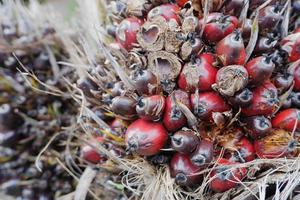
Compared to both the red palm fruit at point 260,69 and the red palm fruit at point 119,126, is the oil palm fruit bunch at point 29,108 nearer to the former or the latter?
the red palm fruit at point 119,126

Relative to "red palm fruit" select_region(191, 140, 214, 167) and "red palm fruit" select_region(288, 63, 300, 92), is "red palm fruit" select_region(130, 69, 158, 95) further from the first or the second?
"red palm fruit" select_region(288, 63, 300, 92)

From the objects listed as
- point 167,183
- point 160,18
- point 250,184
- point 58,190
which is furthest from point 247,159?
point 58,190

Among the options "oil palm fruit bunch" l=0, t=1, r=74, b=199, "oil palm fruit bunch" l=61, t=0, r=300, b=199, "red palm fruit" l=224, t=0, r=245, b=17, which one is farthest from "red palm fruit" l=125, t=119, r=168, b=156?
"oil palm fruit bunch" l=0, t=1, r=74, b=199

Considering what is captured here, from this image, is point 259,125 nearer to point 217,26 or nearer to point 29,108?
point 217,26

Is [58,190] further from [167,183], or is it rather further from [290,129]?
[290,129]

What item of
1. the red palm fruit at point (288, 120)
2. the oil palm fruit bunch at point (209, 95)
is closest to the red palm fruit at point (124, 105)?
the oil palm fruit bunch at point (209, 95)

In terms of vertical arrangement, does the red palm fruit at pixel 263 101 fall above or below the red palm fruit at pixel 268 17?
below
